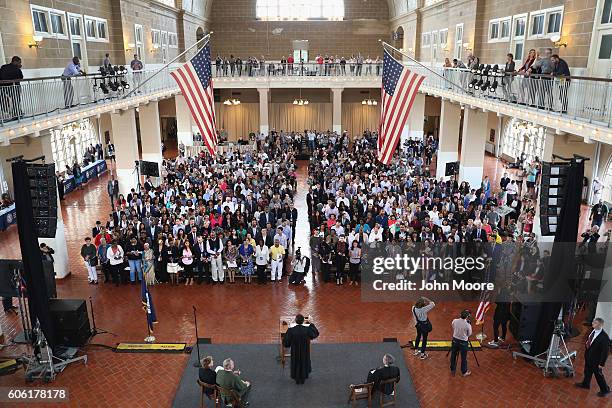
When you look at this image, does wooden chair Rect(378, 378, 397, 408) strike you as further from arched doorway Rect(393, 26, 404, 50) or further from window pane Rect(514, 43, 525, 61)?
arched doorway Rect(393, 26, 404, 50)

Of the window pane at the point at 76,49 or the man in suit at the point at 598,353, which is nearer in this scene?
the man in suit at the point at 598,353

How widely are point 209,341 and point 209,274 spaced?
3.24m

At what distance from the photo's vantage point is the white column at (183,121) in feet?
104

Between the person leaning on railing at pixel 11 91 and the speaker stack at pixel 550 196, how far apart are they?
11.5 m

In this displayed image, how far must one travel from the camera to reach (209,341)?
10.3 meters

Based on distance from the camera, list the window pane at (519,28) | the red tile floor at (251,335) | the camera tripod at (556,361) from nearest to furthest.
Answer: the red tile floor at (251,335), the camera tripod at (556,361), the window pane at (519,28)

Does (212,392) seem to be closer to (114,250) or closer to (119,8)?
(114,250)

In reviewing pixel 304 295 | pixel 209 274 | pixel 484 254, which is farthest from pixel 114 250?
pixel 484 254

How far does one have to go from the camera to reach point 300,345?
872 centimetres

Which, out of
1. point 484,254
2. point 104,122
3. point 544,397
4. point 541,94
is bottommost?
point 544,397

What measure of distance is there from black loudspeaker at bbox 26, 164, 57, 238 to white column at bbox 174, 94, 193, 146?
75.7 ft

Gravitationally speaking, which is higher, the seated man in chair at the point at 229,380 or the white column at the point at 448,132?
the white column at the point at 448,132

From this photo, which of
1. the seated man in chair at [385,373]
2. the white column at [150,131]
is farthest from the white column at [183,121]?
the seated man in chair at [385,373]

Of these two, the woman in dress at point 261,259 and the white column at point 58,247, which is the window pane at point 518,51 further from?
the white column at point 58,247
